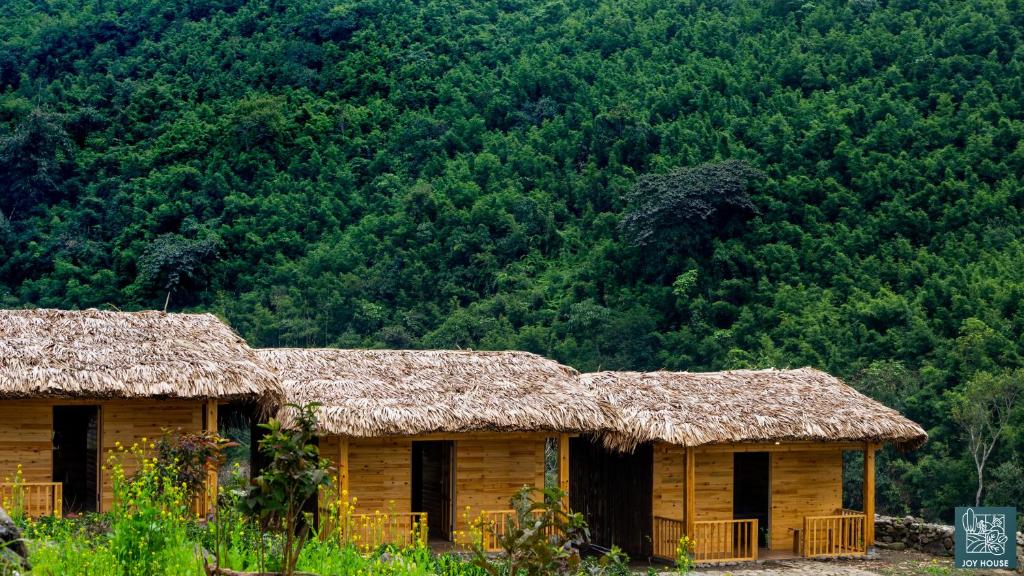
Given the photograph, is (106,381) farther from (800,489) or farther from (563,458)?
(800,489)

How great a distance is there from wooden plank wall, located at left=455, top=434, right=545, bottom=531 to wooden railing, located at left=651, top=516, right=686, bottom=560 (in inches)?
70.6

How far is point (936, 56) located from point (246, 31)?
90.3 feet

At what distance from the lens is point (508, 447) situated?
16.0 metres

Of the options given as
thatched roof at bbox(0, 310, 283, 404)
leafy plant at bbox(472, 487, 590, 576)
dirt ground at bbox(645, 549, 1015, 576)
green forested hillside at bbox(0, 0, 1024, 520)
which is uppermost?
green forested hillside at bbox(0, 0, 1024, 520)

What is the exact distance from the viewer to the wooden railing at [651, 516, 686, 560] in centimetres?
1619

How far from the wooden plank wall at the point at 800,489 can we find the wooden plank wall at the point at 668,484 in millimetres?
1451

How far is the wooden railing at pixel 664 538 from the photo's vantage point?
1619 centimetres

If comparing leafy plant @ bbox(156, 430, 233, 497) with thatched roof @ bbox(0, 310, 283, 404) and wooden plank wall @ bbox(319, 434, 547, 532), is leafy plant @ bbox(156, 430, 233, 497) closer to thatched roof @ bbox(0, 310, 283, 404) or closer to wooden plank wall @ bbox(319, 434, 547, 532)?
thatched roof @ bbox(0, 310, 283, 404)

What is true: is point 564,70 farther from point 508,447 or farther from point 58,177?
point 508,447

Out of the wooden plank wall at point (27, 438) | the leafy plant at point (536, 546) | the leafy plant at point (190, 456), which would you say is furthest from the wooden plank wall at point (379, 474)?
the leafy plant at point (536, 546)

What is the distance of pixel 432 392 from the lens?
15258 millimetres

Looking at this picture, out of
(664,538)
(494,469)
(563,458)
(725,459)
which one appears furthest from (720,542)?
(494,469)

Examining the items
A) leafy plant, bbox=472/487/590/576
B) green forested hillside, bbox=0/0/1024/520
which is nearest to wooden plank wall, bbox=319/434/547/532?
leafy plant, bbox=472/487/590/576

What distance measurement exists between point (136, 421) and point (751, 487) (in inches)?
374
